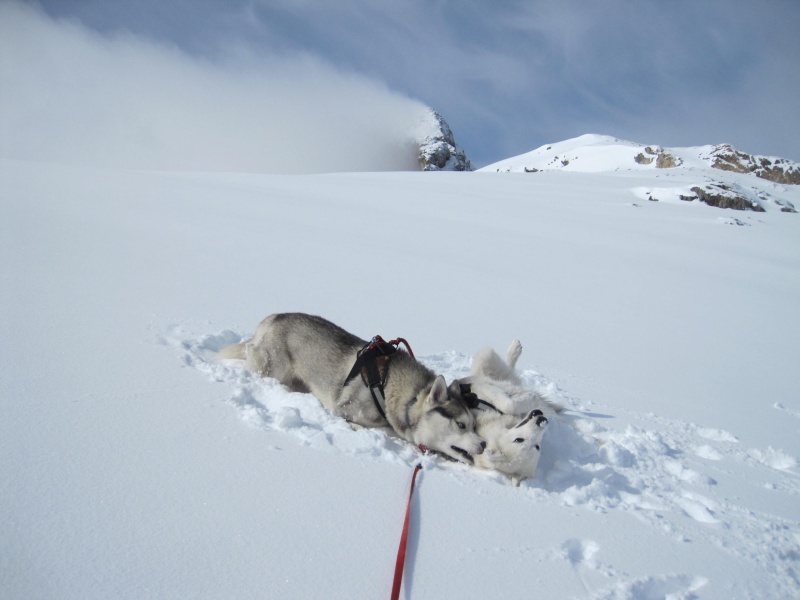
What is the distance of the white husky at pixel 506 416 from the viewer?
10.6ft

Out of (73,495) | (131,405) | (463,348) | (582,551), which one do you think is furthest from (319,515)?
(463,348)

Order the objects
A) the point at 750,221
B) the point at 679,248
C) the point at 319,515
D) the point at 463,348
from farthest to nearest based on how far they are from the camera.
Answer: the point at 750,221, the point at 679,248, the point at 463,348, the point at 319,515

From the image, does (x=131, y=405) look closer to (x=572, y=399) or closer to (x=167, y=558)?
(x=167, y=558)

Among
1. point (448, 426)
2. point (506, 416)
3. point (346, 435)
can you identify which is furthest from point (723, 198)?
point (346, 435)

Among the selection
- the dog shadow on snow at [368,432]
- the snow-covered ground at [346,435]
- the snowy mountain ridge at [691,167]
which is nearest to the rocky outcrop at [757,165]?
the snowy mountain ridge at [691,167]

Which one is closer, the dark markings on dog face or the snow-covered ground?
the snow-covered ground

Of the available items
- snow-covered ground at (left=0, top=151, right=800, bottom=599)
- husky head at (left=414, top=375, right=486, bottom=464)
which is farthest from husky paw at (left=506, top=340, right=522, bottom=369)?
husky head at (left=414, top=375, right=486, bottom=464)

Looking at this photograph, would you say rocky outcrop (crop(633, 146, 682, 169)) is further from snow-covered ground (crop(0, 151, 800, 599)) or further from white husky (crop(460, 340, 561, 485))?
white husky (crop(460, 340, 561, 485))

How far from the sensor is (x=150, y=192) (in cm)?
1232

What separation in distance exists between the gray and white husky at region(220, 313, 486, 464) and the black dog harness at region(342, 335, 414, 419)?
3cm

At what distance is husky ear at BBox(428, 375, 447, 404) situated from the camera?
12.1 ft

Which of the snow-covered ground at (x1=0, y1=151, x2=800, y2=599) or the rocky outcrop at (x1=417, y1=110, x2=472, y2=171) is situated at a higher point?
the rocky outcrop at (x1=417, y1=110, x2=472, y2=171)

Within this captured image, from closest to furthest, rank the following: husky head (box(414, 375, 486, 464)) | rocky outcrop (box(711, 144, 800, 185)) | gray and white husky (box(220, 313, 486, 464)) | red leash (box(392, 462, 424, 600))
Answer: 1. red leash (box(392, 462, 424, 600))
2. husky head (box(414, 375, 486, 464))
3. gray and white husky (box(220, 313, 486, 464))
4. rocky outcrop (box(711, 144, 800, 185))

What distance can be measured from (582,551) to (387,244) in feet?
29.5
